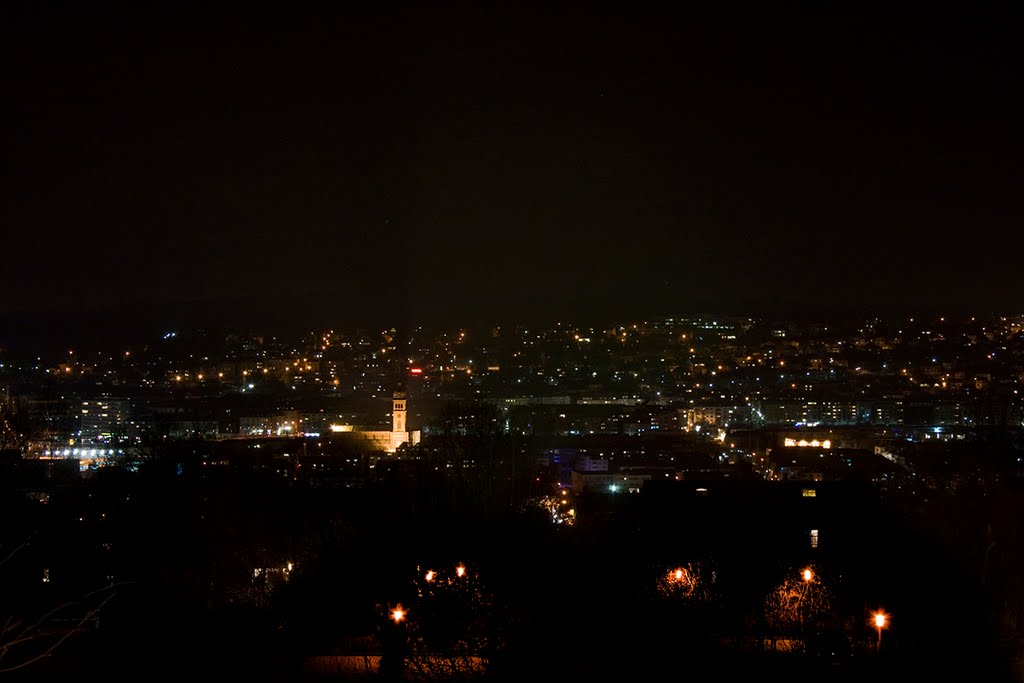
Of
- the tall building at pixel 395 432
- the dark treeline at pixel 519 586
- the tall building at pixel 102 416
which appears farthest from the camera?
the tall building at pixel 102 416

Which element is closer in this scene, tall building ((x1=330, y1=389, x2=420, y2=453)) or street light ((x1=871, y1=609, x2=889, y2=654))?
street light ((x1=871, y1=609, x2=889, y2=654))

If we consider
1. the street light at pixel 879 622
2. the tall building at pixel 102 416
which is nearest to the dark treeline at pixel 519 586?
the street light at pixel 879 622

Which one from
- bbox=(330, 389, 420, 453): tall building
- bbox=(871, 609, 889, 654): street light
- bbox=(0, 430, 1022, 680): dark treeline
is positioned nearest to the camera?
bbox=(0, 430, 1022, 680): dark treeline

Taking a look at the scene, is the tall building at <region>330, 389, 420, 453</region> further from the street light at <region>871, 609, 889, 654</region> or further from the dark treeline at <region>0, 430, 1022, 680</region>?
the street light at <region>871, 609, 889, 654</region>

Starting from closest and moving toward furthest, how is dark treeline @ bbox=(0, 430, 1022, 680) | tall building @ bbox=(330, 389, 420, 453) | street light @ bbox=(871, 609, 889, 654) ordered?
dark treeline @ bbox=(0, 430, 1022, 680)
street light @ bbox=(871, 609, 889, 654)
tall building @ bbox=(330, 389, 420, 453)

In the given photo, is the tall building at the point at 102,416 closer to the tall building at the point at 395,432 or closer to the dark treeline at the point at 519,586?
the tall building at the point at 395,432

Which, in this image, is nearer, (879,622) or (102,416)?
(879,622)

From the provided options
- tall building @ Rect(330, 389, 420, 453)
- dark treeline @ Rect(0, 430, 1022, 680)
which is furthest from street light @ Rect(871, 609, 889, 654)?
tall building @ Rect(330, 389, 420, 453)

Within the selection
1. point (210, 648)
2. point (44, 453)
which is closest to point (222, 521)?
point (210, 648)

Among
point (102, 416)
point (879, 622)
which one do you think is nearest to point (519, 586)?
point (879, 622)

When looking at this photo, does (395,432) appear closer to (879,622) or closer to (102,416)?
(102,416)

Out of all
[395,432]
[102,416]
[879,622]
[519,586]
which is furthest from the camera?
[102,416]
